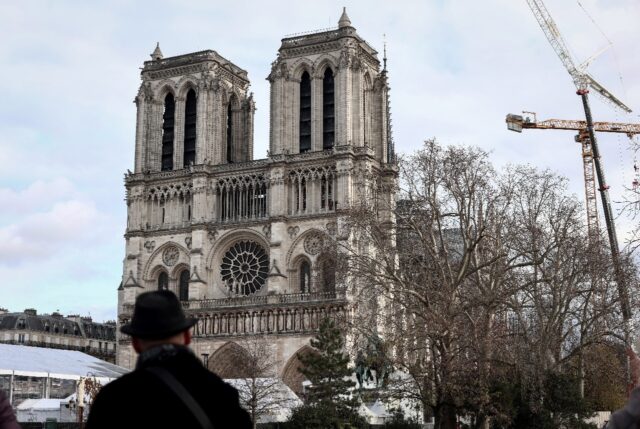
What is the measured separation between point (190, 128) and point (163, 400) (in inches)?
2285

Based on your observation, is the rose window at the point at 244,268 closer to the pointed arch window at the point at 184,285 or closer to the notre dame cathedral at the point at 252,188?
the notre dame cathedral at the point at 252,188

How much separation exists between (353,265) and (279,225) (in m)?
24.6

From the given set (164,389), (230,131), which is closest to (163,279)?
(230,131)

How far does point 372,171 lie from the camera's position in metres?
55.2

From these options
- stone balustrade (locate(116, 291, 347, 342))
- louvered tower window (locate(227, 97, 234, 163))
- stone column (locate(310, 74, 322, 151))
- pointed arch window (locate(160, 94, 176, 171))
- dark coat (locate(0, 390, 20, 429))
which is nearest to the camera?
dark coat (locate(0, 390, 20, 429))

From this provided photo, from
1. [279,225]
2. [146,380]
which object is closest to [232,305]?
[279,225]

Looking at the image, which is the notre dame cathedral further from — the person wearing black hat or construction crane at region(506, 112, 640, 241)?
the person wearing black hat

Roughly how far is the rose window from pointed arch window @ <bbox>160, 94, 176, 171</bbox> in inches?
306

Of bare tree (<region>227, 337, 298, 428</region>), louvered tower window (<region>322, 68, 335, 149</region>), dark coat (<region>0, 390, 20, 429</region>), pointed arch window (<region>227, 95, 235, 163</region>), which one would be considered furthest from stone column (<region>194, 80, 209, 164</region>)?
dark coat (<region>0, 390, 20, 429</region>)

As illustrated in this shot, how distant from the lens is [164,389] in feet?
12.9

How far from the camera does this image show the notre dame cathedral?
53812 mm

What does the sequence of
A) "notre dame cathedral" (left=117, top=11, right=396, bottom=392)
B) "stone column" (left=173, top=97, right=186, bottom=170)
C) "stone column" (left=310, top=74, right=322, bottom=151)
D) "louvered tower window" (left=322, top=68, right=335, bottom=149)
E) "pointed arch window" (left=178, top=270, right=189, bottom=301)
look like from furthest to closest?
"stone column" (left=173, top=97, right=186, bottom=170) → "pointed arch window" (left=178, top=270, right=189, bottom=301) → "louvered tower window" (left=322, top=68, right=335, bottom=149) → "stone column" (left=310, top=74, right=322, bottom=151) → "notre dame cathedral" (left=117, top=11, right=396, bottom=392)

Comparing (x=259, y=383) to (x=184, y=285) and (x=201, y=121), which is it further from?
(x=201, y=121)

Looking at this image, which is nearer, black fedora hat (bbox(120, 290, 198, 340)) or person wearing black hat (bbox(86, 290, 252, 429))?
person wearing black hat (bbox(86, 290, 252, 429))
